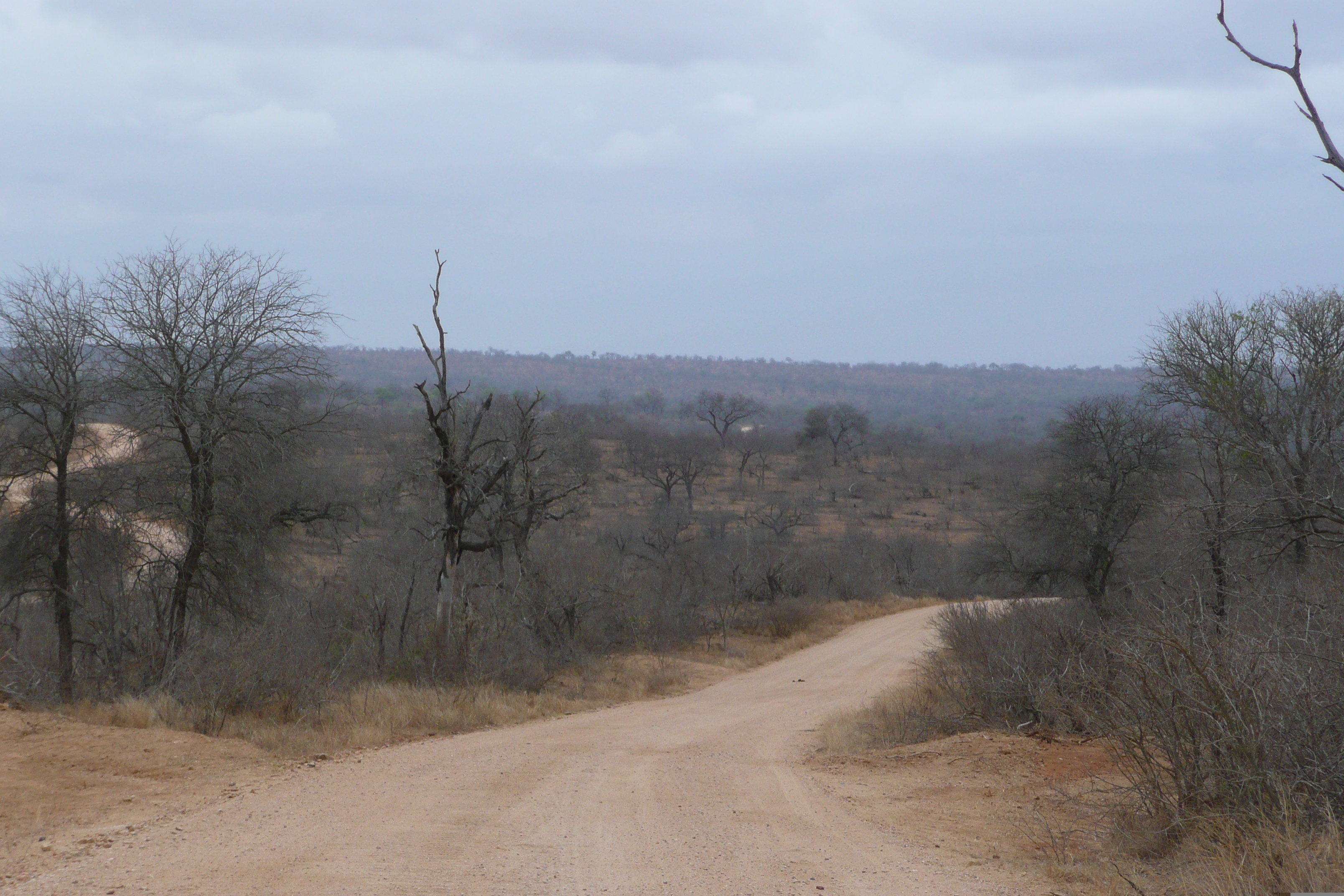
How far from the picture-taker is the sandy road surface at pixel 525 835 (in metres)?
6.08

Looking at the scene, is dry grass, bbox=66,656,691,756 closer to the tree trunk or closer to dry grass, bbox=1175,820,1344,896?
the tree trunk

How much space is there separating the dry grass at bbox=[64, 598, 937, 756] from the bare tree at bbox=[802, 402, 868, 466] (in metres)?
64.2

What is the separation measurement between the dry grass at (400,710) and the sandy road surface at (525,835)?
31.7 inches

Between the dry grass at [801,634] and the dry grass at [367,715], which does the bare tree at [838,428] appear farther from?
the dry grass at [367,715]

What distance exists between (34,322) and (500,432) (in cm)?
1137

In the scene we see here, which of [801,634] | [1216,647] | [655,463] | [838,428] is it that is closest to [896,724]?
[1216,647]

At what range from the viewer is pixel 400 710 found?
41.9ft

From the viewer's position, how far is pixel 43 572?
1519 centimetres

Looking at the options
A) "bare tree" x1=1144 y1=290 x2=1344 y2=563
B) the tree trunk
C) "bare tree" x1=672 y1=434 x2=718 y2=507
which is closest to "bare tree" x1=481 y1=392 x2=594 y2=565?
the tree trunk

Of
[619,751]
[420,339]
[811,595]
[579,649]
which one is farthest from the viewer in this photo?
[811,595]

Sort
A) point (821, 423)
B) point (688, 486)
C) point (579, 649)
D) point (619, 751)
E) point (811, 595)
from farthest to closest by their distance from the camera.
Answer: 1. point (821, 423)
2. point (688, 486)
3. point (811, 595)
4. point (579, 649)
5. point (619, 751)

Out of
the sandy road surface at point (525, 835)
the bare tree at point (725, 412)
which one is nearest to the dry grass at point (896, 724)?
the sandy road surface at point (525, 835)

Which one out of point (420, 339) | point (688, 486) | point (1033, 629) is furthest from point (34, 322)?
point (688, 486)

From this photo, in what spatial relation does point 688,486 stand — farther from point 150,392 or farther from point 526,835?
point 526,835
